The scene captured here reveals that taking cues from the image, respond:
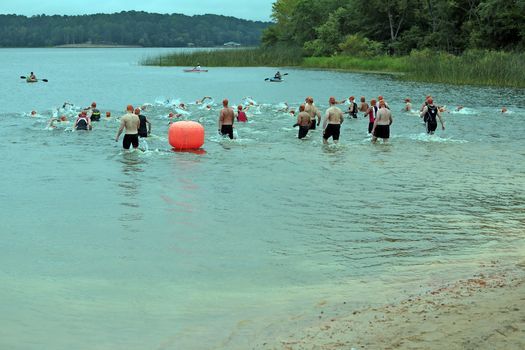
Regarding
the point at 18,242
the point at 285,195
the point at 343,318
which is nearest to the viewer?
the point at 343,318

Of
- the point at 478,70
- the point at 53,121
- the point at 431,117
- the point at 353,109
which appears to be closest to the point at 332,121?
the point at 431,117

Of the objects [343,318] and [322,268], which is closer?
[343,318]

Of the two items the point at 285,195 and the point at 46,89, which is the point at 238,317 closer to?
the point at 285,195

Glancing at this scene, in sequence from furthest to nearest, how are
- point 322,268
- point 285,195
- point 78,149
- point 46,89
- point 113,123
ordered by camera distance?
1. point 46,89
2. point 113,123
3. point 78,149
4. point 285,195
5. point 322,268

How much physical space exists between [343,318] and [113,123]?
94.7ft

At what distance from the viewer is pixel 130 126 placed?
2492 cm

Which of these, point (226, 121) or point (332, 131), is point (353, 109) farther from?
point (226, 121)

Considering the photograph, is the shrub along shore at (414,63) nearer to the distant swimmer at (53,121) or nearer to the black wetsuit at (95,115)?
the black wetsuit at (95,115)

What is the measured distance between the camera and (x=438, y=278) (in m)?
11.6

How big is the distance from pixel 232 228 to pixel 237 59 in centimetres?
9183

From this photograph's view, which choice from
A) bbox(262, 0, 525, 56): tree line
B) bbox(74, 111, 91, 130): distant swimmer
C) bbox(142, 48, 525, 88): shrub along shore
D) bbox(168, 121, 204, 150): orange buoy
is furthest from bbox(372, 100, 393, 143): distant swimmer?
bbox(262, 0, 525, 56): tree line

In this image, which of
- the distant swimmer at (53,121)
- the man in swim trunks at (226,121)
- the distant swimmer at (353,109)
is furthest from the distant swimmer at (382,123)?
the distant swimmer at (53,121)

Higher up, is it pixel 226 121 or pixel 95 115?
pixel 226 121

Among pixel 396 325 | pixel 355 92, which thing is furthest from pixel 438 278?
pixel 355 92
